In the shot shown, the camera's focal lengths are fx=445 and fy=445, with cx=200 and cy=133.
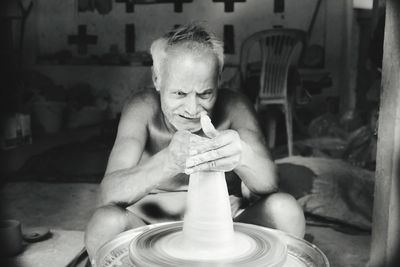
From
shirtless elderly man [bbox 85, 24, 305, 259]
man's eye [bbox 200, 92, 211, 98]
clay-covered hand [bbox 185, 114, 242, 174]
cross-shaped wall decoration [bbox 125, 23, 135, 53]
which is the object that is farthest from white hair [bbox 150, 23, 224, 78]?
cross-shaped wall decoration [bbox 125, 23, 135, 53]

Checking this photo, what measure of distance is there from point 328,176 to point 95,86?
5417mm

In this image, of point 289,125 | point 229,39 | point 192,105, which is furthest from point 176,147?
point 229,39

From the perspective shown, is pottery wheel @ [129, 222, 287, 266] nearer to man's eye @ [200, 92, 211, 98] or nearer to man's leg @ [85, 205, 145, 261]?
man's leg @ [85, 205, 145, 261]

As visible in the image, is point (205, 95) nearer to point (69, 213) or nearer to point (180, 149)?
point (180, 149)

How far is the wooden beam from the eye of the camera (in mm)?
1584

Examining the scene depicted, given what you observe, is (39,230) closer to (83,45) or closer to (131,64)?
(131,64)

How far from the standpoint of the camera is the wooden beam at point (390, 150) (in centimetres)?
158

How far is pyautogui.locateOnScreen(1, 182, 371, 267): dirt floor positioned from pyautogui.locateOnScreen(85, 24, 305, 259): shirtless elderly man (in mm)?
793

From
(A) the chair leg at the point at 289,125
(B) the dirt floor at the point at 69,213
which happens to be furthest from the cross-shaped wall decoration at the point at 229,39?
(B) the dirt floor at the point at 69,213

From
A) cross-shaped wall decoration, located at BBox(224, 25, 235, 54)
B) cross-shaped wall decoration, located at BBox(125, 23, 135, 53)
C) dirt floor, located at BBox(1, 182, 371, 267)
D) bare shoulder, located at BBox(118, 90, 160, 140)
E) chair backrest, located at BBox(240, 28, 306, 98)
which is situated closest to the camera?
→ bare shoulder, located at BBox(118, 90, 160, 140)

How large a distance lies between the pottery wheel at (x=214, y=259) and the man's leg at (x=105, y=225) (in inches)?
9.7

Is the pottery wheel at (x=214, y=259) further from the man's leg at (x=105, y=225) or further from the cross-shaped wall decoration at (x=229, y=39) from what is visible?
the cross-shaped wall decoration at (x=229, y=39)

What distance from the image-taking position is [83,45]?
797 cm

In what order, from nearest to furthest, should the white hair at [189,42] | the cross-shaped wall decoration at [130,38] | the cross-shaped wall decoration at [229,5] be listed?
the white hair at [189,42] < the cross-shaped wall decoration at [229,5] < the cross-shaped wall decoration at [130,38]
